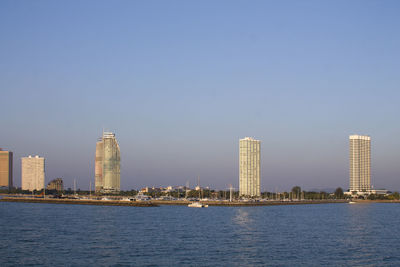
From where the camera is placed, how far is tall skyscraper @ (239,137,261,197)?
191m

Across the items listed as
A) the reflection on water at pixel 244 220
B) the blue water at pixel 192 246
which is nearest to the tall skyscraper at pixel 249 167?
the reflection on water at pixel 244 220

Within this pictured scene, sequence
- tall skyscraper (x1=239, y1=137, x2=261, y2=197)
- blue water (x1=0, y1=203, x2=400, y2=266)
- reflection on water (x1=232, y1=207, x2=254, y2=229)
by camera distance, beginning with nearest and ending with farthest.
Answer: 1. blue water (x1=0, y1=203, x2=400, y2=266)
2. reflection on water (x1=232, y1=207, x2=254, y2=229)
3. tall skyscraper (x1=239, y1=137, x2=261, y2=197)

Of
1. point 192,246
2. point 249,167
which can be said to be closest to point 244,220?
point 192,246

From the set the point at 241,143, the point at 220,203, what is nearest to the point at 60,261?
the point at 220,203

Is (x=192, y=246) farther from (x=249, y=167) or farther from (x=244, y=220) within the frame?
(x=249, y=167)

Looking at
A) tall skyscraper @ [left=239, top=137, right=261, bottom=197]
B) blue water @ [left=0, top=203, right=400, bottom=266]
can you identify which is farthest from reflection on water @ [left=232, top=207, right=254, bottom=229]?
tall skyscraper @ [left=239, top=137, right=261, bottom=197]

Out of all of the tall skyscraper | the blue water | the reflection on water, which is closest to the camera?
the blue water

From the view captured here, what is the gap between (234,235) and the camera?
50281 millimetres

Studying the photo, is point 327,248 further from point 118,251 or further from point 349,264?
point 118,251

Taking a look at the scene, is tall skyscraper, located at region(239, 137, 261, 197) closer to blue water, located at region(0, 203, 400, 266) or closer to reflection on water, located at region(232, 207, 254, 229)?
reflection on water, located at region(232, 207, 254, 229)

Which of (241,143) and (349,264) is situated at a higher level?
(241,143)

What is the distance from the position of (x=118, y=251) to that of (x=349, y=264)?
17420 millimetres

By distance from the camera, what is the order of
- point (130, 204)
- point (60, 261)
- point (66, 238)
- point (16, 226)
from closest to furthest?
point (60, 261) < point (66, 238) < point (16, 226) < point (130, 204)

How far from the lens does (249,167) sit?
19325 centimetres
